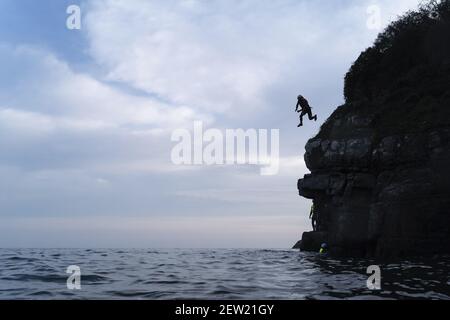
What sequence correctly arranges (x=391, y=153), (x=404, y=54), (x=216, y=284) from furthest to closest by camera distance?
(x=404, y=54) < (x=391, y=153) < (x=216, y=284)

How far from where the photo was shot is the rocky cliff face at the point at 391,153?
87.2 feet

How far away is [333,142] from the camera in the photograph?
3400cm

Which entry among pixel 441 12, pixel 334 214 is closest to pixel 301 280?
pixel 334 214

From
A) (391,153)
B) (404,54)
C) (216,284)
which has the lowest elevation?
(216,284)

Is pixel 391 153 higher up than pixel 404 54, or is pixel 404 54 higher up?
pixel 404 54

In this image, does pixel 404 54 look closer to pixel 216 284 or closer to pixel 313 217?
pixel 313 217

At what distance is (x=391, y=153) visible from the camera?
29.8m

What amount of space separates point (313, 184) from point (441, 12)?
66.2ft

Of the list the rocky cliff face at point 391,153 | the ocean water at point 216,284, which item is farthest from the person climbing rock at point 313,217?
the ocean water at point 216,284

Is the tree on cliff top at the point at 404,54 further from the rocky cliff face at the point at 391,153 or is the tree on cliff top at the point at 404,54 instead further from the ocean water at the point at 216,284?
the ocean water at the point at 216,284

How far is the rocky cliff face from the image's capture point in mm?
26578

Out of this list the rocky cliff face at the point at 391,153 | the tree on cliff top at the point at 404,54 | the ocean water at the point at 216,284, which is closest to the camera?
the ocean water at the point at 216,284

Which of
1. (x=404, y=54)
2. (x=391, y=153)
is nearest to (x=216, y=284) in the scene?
(x=391, y=153)
